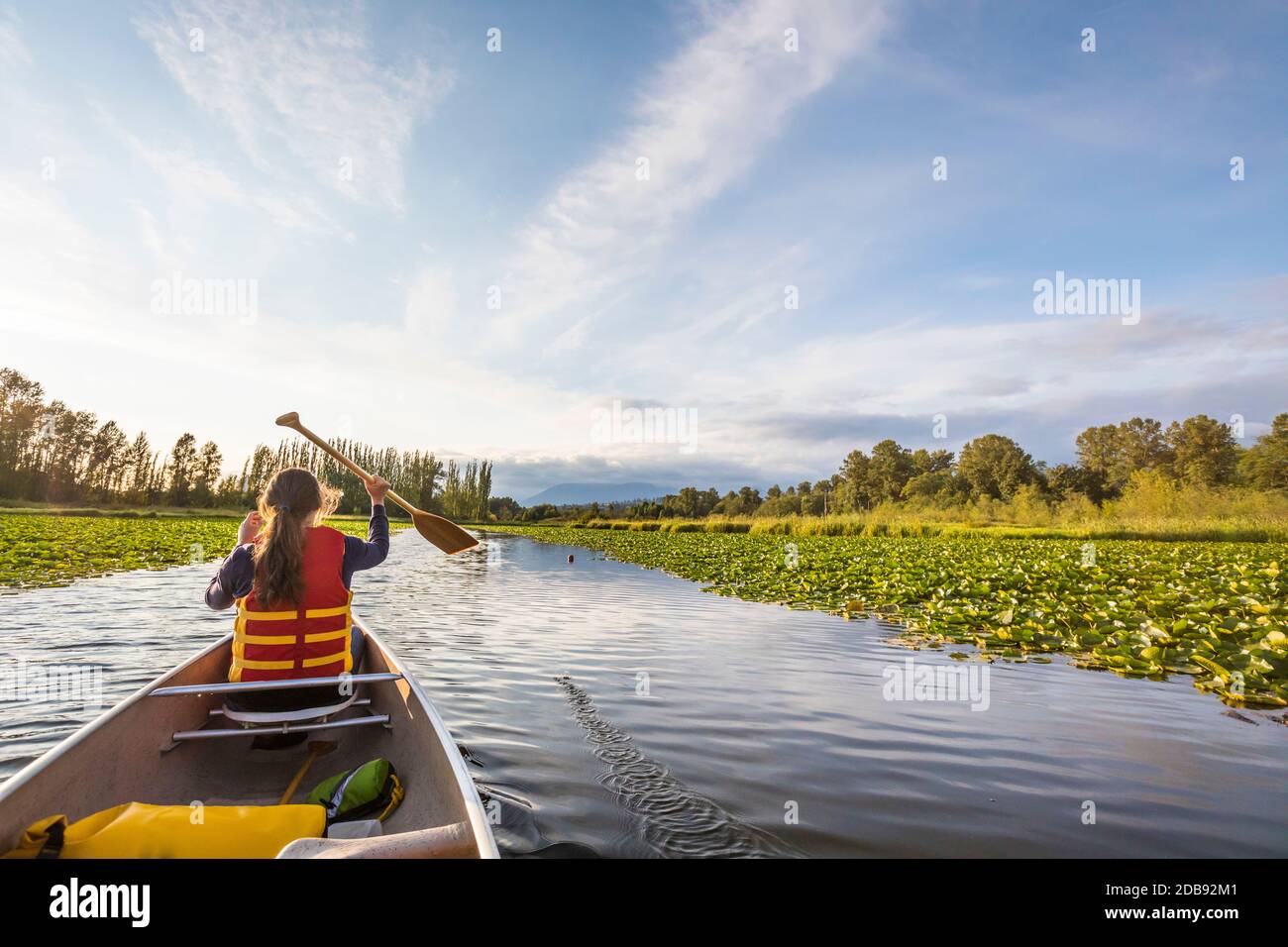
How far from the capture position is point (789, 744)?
4762mm

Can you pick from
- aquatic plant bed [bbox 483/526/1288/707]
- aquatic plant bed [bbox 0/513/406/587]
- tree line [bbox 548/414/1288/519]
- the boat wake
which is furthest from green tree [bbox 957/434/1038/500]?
the boat wake

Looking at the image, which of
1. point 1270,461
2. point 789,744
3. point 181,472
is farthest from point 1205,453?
point 181,472

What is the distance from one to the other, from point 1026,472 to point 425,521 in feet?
275

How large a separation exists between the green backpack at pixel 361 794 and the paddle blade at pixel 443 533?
3380 millimetres

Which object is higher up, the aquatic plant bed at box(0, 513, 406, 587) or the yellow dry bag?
the yellow dry bag

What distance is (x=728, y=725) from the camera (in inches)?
207

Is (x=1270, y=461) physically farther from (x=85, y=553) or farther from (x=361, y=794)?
(x=85, y=553)

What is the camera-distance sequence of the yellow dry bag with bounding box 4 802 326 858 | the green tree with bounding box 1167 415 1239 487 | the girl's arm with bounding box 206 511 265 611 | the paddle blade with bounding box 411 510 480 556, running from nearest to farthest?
1. the yellow dry bag with bounding box 4 802 326 858
2. the girl's arm with bounding box 206 511 265 611
3. the paddle blade with bounding box 411 510 480 556
4. the green tree with bounding box 1167 415 1239 487

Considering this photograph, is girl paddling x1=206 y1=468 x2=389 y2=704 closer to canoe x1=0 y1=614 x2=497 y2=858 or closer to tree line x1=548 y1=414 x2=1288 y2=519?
canoe x1=0 y1=614 x2=497 y2=858

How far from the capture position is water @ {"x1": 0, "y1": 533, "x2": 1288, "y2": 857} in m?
3.36

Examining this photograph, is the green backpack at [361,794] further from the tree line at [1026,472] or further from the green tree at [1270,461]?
the green tree at [1270,461]
